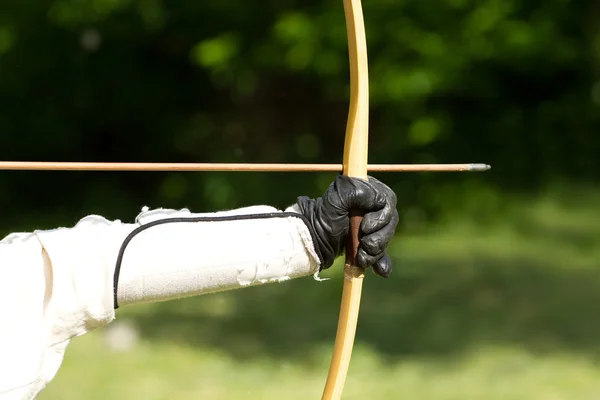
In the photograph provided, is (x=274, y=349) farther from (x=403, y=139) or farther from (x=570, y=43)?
(x=570, y=43)

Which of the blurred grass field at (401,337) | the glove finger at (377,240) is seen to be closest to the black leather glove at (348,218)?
the glove finger at (377,240)

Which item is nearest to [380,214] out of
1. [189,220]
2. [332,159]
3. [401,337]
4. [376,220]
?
[376,220]

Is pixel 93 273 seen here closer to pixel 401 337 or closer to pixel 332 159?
pixel 401 337

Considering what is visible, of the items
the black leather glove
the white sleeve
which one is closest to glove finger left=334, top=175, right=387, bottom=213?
the black leather glove

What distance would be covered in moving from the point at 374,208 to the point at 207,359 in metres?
2.05

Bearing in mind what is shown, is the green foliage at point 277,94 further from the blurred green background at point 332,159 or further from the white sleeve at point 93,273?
the white sleeve at point 93,273

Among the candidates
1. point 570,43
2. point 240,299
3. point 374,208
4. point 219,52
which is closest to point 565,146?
point 570,43

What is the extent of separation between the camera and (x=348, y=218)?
4.24 feet

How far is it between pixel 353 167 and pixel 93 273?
462mm

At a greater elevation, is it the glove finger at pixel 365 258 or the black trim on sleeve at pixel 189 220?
the black trim on sleeve at pixel 189 220

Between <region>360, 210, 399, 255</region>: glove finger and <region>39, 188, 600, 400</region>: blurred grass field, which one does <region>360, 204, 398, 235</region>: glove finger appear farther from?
<region>39, 188, 600, 400</region>: blurred grass field

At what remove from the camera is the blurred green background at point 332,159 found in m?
3.15

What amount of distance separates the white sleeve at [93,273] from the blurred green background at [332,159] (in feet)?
5.54

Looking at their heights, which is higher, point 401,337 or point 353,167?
point 353,167
